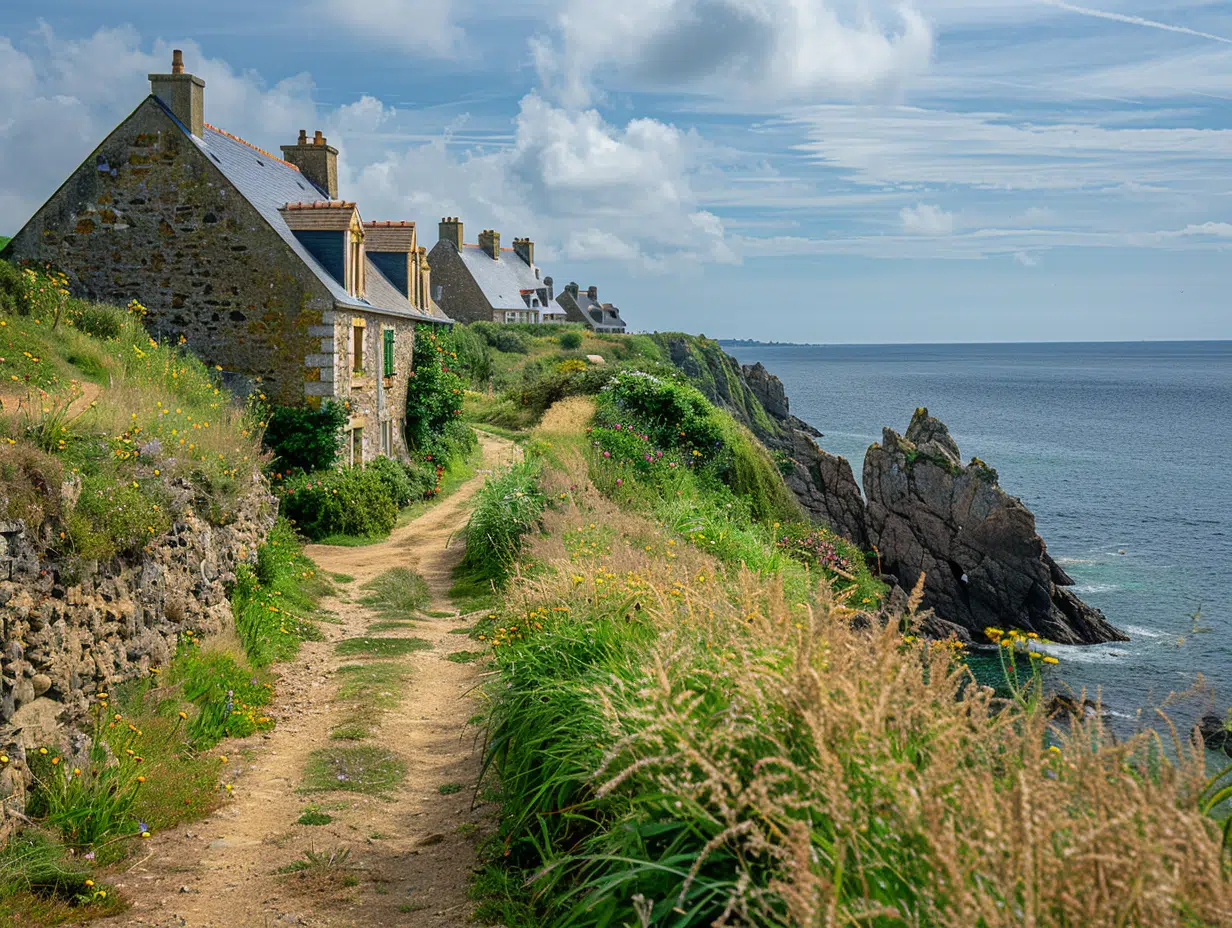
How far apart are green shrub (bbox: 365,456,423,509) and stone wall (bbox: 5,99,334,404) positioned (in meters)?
2.63

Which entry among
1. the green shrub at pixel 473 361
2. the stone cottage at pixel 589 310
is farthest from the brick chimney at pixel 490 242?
the green shrub at pixel 473 361

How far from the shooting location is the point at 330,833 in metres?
6.79

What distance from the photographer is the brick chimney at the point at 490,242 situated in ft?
230

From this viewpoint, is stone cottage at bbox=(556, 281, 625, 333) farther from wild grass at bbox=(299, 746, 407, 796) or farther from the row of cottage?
wild grass at bbox=(299, 746, 407, 796)

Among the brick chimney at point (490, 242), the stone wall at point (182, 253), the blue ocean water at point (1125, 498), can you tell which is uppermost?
the brick chimney at point (490, 242)

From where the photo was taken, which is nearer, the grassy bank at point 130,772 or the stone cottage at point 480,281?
the grassy bank at point 130,772

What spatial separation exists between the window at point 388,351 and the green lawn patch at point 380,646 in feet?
37.3

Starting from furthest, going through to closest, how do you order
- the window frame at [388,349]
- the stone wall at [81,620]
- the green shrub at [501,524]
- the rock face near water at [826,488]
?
→ the rock face near water at [826,488] → the window frame at [388,349] → the green shrub at [501,524] → the stone wall at [81,620]

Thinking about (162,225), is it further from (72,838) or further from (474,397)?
(474,397)

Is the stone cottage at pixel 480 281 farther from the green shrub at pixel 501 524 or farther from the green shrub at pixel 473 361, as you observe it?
the green shrub at pixel 501 524

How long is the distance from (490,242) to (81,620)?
214ft

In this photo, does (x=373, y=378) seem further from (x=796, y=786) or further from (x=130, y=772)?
(x=796, y=786)

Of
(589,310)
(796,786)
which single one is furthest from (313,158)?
(589,310)

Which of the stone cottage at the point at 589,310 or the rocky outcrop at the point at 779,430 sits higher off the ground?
the stone cottage at the point at 589,310
